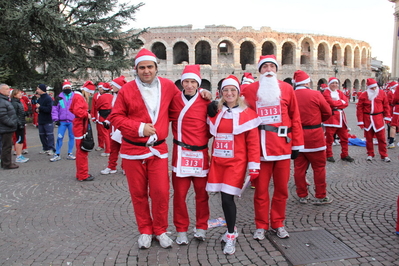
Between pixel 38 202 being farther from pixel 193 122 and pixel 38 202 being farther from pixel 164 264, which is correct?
pixel 193 122

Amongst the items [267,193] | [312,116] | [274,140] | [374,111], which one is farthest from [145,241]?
[374,111]

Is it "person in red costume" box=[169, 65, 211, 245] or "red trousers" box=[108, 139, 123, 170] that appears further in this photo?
"red trousers" box=[108, 139, 123, 170]

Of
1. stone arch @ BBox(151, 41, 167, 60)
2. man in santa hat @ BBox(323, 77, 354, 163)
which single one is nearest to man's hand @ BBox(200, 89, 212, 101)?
man in santa hat @ BBox(323, 77, 354, 163)

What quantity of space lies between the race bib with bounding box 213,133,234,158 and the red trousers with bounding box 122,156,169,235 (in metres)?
0.67

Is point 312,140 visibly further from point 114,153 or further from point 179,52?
point 179,52

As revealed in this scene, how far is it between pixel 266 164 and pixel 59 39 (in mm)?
17432

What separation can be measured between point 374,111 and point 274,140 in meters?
5.57

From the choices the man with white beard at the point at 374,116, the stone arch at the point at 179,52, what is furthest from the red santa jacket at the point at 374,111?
the stone arch at the point at 179,52

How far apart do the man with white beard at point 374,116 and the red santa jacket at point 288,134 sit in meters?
5.04

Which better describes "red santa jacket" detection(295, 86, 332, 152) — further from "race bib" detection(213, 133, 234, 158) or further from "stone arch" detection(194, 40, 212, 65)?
"stone arch" detection(194, 40, 212, 65)

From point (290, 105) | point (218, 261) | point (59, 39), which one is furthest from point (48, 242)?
point (59, 39)

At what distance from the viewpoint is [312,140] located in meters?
4.62

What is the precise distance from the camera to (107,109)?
7.62 metres

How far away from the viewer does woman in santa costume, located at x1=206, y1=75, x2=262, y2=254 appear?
10.7 feet
